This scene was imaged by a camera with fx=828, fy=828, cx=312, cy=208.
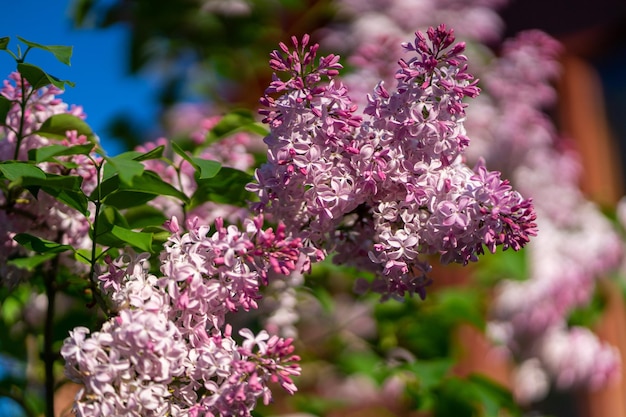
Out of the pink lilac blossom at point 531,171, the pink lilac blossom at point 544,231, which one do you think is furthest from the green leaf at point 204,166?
the pink lilac blossom at point 544,231

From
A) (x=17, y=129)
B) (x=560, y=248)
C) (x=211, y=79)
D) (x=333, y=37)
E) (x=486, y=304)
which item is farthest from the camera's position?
(x=211, y=79)

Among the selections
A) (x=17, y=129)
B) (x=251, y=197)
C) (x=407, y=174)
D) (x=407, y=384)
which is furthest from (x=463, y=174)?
(x=407, y=384)

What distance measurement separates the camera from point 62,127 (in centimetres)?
102

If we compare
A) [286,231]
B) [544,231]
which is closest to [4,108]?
[286,231]

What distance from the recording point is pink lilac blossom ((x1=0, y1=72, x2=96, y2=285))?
1.00 m

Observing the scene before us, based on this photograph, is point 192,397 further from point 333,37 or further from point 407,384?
point 333,37

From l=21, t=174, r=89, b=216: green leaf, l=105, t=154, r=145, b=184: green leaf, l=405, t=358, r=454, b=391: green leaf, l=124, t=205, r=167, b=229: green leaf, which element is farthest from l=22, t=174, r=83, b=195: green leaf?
l=405, t=358, r=454, b=391: green leaf

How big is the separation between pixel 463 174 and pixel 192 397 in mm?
347

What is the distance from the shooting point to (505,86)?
2.29m

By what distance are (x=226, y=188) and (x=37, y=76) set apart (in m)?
0.25

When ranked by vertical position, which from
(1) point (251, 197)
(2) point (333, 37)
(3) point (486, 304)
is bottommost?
(1) point (251, 197)

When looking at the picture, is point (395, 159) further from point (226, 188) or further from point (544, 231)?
point (544, 231)

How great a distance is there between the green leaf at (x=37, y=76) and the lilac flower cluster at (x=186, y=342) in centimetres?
20

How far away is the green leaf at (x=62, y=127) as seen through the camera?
1.01 metres
